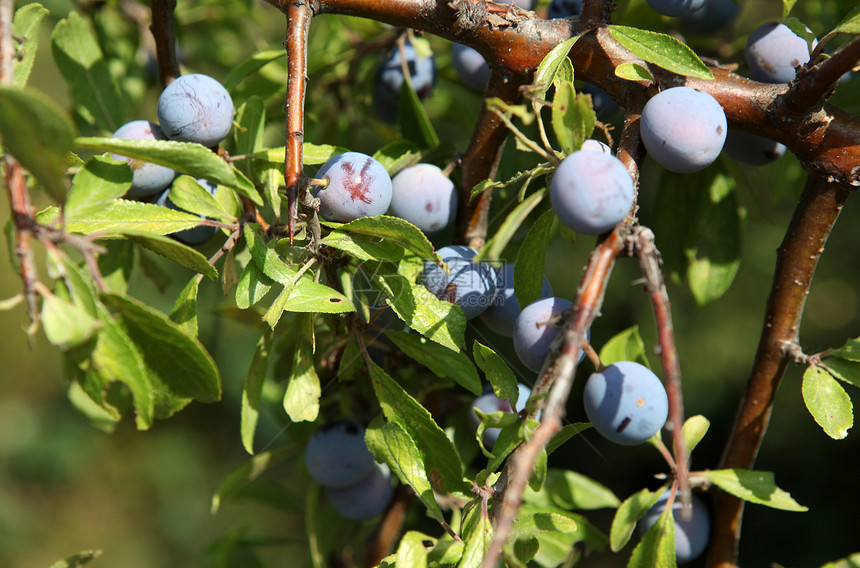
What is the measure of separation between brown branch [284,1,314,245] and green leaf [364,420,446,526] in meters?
0.22

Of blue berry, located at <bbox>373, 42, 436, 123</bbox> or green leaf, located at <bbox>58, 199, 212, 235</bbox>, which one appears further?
blue berry, located at <bbox>373, 42, 436, 123</bbox>

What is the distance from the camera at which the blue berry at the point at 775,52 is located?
730mm

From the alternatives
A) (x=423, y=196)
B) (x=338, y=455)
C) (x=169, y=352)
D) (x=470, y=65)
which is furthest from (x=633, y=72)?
(x=338, y=455)

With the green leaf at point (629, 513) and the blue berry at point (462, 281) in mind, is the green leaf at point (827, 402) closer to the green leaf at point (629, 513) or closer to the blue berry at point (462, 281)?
the green leaf at point (629, 513)

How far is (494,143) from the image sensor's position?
2.46ft

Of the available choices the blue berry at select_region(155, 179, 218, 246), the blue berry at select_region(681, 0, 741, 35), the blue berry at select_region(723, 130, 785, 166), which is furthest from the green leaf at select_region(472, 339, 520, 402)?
the blue berry at select_region(681, 0, 741, 35)

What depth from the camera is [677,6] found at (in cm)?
73

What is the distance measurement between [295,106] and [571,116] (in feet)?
0.81

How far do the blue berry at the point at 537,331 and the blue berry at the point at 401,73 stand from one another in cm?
52

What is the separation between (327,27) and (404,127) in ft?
1.35

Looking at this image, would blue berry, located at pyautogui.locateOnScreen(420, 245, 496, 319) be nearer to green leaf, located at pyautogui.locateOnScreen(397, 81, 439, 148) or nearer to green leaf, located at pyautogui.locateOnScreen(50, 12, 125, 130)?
green leaf, located at pyautogui.locateOnScreen(397, 81, 439, 148)

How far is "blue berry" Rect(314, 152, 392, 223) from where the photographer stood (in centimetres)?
64

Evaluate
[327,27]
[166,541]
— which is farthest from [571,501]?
[166,541]

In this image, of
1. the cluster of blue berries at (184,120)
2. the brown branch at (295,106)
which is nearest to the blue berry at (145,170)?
the cluster of blue berries at (184,120)
